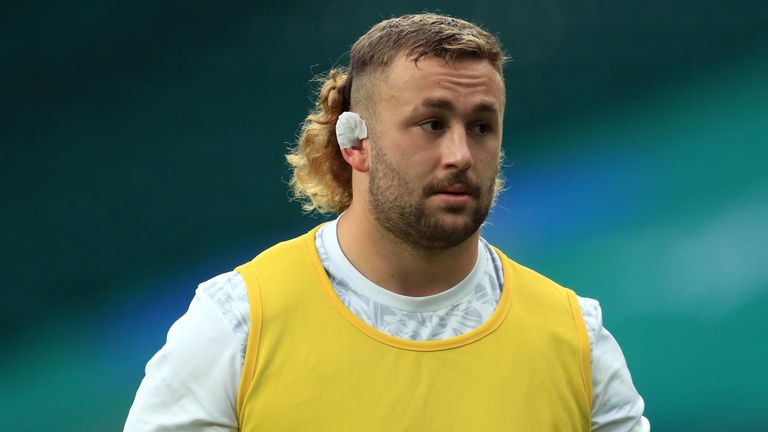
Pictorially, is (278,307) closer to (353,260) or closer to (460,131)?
(353,260)

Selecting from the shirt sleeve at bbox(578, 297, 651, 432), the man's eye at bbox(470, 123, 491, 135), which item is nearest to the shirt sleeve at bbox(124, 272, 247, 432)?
the man's eye at bbox(470, 123, 491, 135)

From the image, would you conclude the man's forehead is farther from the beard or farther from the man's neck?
the man's neck

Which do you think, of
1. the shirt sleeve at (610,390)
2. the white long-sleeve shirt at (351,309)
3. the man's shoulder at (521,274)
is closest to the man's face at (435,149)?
the white long-sleeve shirt at (351,309)

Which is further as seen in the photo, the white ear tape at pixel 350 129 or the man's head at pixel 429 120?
the white ear tape at pixel 350 129

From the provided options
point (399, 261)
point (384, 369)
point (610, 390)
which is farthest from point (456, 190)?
point (610, 390)

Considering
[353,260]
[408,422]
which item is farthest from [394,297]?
[408,422]

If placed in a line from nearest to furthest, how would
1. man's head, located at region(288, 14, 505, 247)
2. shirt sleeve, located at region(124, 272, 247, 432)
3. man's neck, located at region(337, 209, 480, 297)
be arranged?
shirt sleeve, located at region(124, 272, 247, 432) → man's head, located at region(288, 14, 505, 247) → man's neck, located at region(337, 209, 480, 297)

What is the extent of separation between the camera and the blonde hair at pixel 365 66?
2.71 m

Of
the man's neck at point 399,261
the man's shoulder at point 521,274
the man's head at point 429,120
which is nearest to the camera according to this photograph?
the man's head at point 429,120

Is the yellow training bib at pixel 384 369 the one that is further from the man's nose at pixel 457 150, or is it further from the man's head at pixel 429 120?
the man's nose at pixel 457 150

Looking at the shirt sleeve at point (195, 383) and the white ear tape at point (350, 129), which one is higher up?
the white ear tape at point (350, 129)

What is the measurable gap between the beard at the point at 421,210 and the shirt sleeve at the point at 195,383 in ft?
1.59

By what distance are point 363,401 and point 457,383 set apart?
0.24 metres

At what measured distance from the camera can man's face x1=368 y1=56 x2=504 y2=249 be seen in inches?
104
